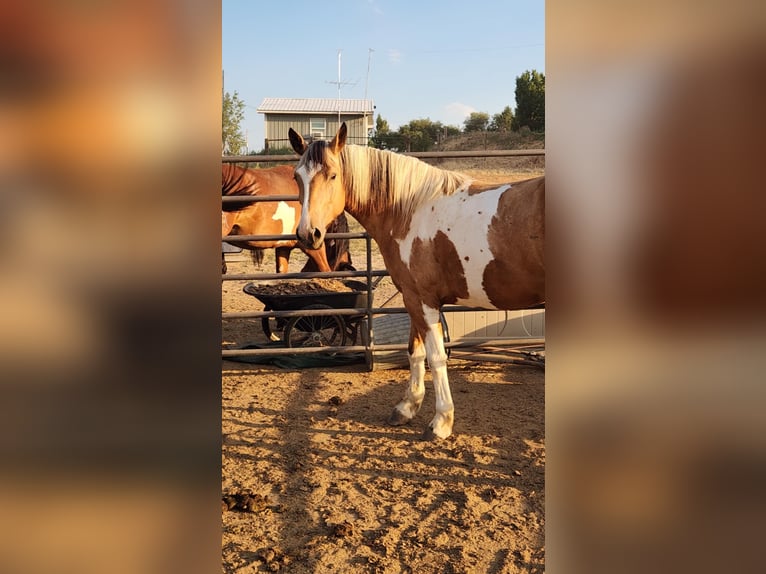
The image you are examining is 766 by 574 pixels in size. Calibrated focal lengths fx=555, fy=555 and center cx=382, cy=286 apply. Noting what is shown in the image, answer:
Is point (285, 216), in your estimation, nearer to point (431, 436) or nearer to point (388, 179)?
point (388, 179)

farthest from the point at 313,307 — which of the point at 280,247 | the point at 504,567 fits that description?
the point at 504,567

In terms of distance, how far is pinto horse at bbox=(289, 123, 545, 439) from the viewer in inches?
108

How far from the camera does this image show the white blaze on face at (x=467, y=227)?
9.15 ft

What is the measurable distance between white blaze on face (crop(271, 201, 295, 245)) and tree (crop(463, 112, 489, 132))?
34.1 metres

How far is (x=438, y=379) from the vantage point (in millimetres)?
3176

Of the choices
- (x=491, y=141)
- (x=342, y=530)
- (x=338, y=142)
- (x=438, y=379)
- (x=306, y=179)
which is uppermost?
(x=491, y=141)

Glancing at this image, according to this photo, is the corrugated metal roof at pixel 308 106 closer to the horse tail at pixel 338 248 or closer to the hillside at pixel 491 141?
the hillside at pixel 491 141

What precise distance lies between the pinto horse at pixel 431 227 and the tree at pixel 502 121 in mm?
33383

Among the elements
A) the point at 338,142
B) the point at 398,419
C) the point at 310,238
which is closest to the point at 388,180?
the point at 338,142

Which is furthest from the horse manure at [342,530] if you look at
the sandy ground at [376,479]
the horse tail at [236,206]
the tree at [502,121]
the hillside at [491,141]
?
the tree at [502,121]

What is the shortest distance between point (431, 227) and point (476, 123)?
127ft
